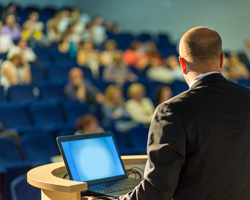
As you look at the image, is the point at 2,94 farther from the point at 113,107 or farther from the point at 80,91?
the point at 113,107

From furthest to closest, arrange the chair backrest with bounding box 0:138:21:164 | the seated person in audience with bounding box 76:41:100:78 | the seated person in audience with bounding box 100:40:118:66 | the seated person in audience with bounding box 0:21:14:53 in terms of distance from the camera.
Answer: the seated person in audience with bounding box 100:40:118:66 → the seated person in audience with bounding box 76:41:100:78 → the seated person in audience with bounding box 0:21:14:53 → the chair backrest with bounding box 0:138:21:164

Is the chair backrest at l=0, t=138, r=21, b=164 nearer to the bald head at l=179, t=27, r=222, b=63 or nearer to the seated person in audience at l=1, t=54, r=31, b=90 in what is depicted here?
the seated person in audience at l=1, t=54, r=31, b=90

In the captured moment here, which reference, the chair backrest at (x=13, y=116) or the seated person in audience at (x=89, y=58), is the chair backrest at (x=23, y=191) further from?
the seated person in audience at (x=89, y=58)

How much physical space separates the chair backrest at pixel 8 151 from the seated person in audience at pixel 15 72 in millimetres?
1910

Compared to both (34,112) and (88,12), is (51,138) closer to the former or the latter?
(34,112)

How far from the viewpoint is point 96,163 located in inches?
60.6

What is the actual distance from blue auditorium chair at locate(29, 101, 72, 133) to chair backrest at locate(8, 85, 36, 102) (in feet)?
1.31

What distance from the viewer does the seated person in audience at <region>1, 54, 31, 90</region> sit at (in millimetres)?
5062

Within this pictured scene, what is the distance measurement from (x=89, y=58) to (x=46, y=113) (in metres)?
2.02

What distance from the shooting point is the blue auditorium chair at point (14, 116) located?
13.6 feet

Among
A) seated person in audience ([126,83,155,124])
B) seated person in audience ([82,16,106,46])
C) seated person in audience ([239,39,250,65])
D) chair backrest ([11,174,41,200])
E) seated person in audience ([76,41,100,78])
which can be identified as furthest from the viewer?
seated person in audience ([239,39,250,65])

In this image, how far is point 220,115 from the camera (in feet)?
3.96

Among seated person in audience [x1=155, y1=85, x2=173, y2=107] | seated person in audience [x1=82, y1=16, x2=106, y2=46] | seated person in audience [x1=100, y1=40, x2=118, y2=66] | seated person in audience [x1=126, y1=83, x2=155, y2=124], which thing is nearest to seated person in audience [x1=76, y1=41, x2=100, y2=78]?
seated person in audience [x1=100, y1=40, x2=118, y2=66]

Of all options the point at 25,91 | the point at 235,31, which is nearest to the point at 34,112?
the point at 25,91
